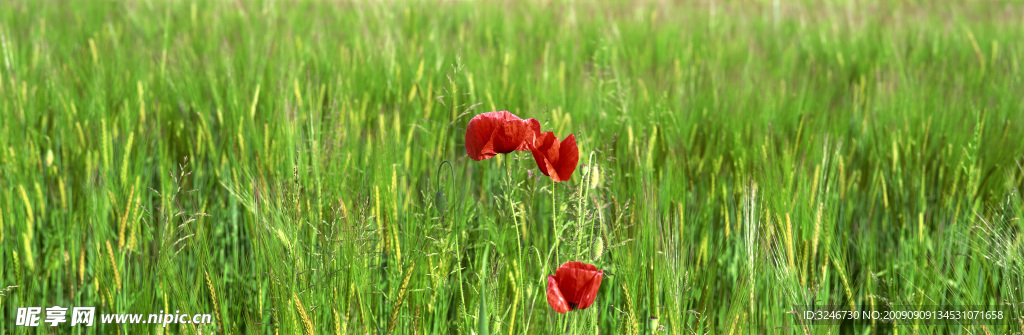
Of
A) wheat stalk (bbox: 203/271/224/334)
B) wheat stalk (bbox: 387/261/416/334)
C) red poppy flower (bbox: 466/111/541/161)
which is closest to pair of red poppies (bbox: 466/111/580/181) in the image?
red poppy flower (bbox: 466/111/541/161)

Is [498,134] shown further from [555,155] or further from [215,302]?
[215,302]

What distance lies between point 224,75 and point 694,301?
96cm

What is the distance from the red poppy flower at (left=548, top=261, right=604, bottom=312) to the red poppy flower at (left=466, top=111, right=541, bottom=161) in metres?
0.12

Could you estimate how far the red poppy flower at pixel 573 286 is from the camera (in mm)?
585

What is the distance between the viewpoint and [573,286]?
23.4 inches

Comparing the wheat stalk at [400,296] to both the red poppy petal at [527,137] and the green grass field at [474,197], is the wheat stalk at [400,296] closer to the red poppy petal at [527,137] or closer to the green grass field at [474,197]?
the green grass field at [474,197]

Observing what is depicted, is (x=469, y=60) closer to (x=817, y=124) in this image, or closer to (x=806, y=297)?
(x=817, y=124)

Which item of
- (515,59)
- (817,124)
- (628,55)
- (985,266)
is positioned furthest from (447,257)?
(628,55)

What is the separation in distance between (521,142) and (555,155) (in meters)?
0.03

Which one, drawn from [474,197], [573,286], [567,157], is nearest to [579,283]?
[573,286]

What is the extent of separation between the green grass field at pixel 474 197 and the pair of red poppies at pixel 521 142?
0.04 meters

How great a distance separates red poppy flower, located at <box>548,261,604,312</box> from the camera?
23.0 inches

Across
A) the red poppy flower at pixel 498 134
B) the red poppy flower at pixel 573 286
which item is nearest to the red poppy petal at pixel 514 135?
the red poppy flower at pixel 498 134

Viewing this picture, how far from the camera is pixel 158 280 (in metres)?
0.80
